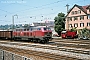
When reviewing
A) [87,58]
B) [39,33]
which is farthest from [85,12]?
[87,58]

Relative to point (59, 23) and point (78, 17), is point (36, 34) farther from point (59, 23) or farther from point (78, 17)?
point (59, 23)

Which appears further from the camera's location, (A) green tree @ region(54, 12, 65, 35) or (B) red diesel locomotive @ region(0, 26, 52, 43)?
(A) green tree @ region(54, 12, 65, 35)

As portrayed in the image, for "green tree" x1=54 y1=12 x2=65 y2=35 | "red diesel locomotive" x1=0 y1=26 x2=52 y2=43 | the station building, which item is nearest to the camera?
"red diesel locomotive" x1=0 y1=26 x2=52 y2=43

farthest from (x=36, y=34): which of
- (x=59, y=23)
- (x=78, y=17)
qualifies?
(x=59, y=23)

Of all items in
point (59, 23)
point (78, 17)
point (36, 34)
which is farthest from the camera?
point (59, 23)

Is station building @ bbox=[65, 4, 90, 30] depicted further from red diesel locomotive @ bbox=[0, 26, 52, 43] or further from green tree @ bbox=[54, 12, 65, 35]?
red diesel locomotive @ bbox=[0, 26, 52, 43]

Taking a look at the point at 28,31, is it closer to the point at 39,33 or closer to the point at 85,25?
the point at 39,33

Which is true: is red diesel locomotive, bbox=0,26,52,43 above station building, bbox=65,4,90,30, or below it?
below

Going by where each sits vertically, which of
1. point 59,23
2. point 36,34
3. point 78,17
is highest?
point 78,17

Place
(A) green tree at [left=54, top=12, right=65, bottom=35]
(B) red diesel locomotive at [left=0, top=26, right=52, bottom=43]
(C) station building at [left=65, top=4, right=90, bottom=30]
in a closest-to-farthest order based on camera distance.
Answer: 1. (B) red diesel locomotive at [left=0, top=26, right=52, bottom=43]
2. (C) station building at [left=65, top=4, right=90, bottom=30]
3. (A) green tree at [left=54, top=12, right=65, bottom=35]

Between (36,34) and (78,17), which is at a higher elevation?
(78,17)

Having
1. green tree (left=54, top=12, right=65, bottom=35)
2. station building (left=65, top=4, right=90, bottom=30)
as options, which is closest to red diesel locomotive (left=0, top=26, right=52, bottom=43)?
station building (left=65, top=4, right=90, bottom=30)

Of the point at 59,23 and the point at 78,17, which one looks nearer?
the point at 78,17

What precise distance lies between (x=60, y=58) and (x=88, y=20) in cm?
4670
